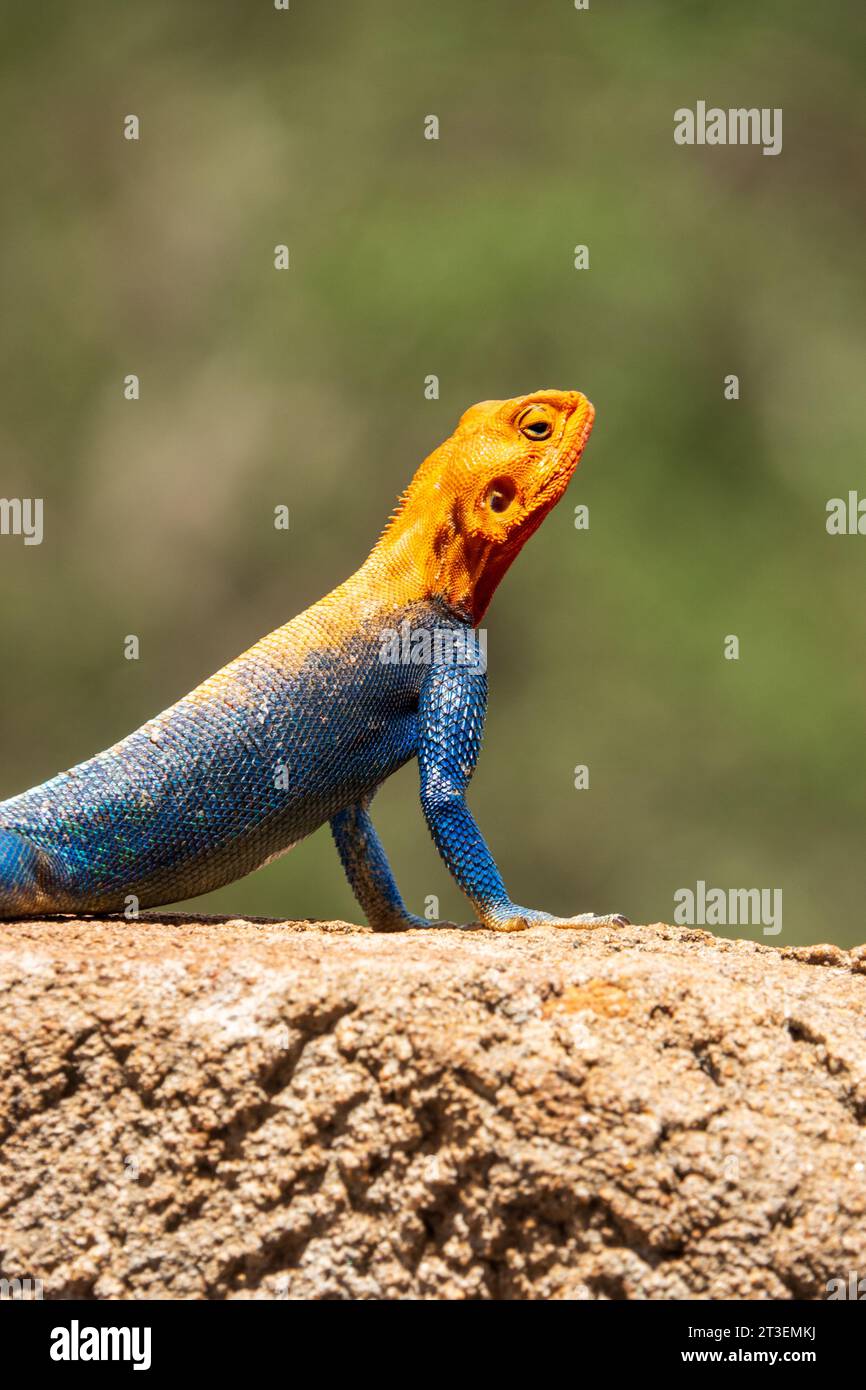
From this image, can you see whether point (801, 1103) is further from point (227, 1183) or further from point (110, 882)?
point (110, 882)

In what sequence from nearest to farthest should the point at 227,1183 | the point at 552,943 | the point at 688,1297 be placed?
1. the point at 688,1297
2. the point at 227,1183
3. the point at 552,943

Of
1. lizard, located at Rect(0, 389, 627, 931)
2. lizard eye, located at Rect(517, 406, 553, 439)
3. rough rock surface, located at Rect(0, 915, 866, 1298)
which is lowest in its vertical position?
rough rock surface, located at Rect(0, 915, 866, 1298)

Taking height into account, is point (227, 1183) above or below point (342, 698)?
below

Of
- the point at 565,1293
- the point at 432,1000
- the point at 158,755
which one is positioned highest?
the point at 158,755

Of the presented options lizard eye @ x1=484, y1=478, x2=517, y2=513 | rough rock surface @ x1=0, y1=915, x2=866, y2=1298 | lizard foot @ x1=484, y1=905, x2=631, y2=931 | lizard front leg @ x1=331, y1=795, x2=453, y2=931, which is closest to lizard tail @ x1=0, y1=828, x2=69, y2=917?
rough rock surface @ x1=0, y1=915, x2=866, y2=1298

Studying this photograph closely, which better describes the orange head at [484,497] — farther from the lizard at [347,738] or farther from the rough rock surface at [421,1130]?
the rough rock surface at [421,1130]

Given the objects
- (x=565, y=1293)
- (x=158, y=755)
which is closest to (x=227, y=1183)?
(x=565, y=1293)

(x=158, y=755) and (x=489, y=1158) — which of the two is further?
(x=158, y=755)

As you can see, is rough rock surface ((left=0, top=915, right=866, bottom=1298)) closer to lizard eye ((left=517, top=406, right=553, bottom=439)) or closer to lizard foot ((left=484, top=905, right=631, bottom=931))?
lizard foot ((left=484, top=905, right=631, bottom=931))
